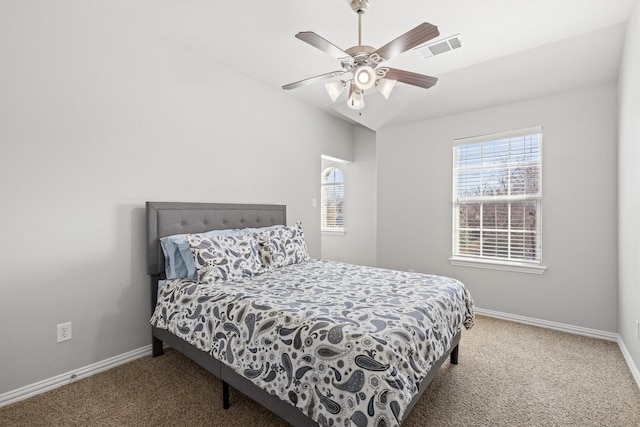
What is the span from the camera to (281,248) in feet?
9.59

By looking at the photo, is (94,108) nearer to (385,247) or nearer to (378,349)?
(378,349)

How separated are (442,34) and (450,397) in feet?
8.90

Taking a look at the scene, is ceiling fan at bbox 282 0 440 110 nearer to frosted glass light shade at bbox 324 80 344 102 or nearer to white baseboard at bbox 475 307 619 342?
frosted glass light shade at bbox 324 80 344 102

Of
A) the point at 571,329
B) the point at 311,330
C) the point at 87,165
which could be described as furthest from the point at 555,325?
the point at 87,165

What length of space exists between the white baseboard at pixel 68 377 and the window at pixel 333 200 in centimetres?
379

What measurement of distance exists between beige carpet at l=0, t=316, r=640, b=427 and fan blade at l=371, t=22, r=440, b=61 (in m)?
2.17

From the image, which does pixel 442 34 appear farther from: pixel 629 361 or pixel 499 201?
pixel 629 361

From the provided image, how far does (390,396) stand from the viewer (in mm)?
1224

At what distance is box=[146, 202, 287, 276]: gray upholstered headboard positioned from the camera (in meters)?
2.52

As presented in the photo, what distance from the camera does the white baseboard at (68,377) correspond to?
194 centimetres

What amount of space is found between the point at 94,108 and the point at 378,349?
8.40ft

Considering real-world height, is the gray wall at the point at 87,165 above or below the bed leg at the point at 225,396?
above

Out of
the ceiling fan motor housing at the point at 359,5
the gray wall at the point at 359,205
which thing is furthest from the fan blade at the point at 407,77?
the gray wall at the point at 359,205

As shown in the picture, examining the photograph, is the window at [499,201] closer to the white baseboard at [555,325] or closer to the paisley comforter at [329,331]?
the white baseboard at [555,325]
